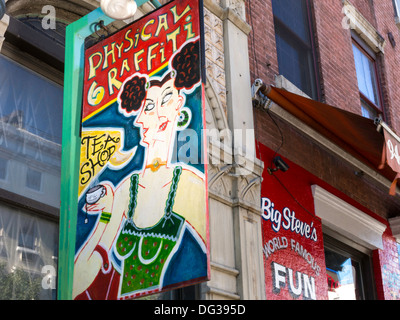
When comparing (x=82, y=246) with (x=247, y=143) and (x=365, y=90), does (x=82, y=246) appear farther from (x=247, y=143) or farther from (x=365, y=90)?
(x=365, y=90)

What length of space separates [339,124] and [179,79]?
3.91 meters

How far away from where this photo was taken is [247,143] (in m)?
7.64

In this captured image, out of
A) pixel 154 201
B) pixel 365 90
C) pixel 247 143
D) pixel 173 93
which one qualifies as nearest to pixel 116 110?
pixel 173 93

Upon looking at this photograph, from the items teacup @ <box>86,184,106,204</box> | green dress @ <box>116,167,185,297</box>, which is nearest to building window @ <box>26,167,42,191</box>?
teacup @ <box>86,184,106,204</box>

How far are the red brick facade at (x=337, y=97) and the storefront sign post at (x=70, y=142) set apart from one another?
277cm

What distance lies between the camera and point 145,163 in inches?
201

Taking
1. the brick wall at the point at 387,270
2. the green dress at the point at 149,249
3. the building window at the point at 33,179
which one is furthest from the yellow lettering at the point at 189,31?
the brick wall at the point at 387,270

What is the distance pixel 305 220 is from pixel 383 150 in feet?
4.31

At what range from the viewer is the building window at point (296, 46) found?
33.5 ft

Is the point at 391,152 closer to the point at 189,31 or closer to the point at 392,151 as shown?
the point at 392,151

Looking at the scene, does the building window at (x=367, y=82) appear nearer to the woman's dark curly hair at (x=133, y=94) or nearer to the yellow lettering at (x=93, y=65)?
the yellow lettering at (x=93, y=65)

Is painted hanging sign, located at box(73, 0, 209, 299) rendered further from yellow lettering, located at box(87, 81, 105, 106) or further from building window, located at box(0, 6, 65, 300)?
building window, located at box(0, 6, 65, 300)

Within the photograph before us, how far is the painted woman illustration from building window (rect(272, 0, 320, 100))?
4.94 metres

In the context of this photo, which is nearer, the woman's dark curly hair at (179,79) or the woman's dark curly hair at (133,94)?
the woman's dark curly hair at (179,79)
